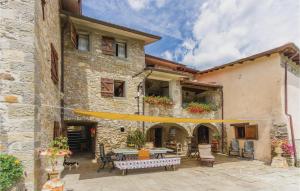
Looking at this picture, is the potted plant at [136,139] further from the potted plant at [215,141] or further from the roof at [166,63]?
the potted plant at [215,141]

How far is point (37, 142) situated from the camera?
4352mm

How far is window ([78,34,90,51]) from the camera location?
10134mm

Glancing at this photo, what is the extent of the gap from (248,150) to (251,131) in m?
1.03

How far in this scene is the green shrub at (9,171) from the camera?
3.58 metres

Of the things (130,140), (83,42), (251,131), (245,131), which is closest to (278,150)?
(251,131)

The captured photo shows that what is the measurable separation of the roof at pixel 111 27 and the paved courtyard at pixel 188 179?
20.7ft

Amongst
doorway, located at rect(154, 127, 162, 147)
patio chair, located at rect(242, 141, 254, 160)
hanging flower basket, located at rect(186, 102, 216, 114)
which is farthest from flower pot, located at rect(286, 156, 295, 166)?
doorway, located at rect(154, 127, 162, 147)

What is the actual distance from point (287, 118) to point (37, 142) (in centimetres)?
1078

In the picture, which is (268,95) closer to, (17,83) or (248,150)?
(248,150)

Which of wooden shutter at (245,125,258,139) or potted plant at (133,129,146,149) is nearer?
potted plant at (133,129,146,149)

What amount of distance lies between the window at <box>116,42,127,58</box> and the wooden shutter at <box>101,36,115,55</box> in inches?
13.4

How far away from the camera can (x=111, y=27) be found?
10.2 metres

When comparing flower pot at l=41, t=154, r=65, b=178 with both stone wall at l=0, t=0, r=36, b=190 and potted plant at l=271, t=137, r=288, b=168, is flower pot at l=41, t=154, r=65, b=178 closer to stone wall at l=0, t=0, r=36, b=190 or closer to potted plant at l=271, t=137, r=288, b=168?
stone wall at l=0, t=0, r=36, b=190

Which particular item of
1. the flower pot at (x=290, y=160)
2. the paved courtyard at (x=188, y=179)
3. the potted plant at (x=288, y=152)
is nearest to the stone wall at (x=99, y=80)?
the paved courtyard at (x=188, y=179)
